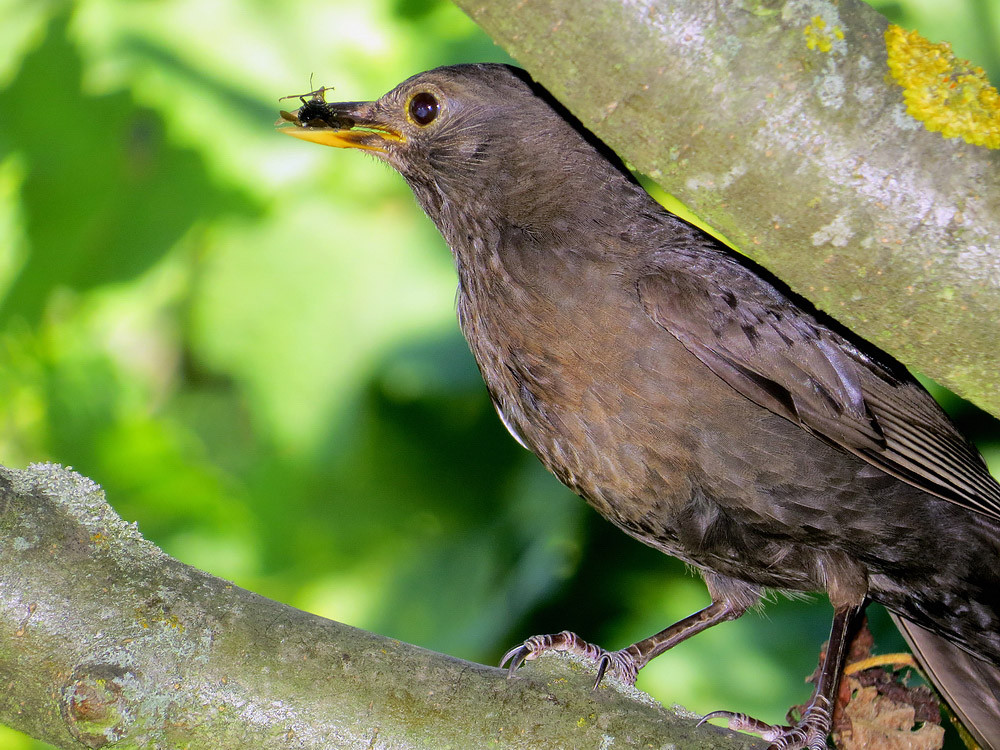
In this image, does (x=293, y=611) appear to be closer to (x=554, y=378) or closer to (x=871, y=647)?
(x=554, y=378)

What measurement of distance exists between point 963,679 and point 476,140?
2.56m

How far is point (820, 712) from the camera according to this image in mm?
3234

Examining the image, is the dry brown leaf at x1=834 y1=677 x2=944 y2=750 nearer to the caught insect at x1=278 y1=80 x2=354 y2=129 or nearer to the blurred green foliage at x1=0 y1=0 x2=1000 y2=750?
the blurred green foliage at x1=0 y1=0 x2=1000 y2=750

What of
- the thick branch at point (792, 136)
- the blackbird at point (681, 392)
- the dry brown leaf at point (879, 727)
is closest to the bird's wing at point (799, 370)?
the blackbird at point (681, 392)

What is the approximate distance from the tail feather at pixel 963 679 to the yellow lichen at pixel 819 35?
2.52 meters

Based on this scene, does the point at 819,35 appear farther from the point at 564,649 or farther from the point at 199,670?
the point at 564,649

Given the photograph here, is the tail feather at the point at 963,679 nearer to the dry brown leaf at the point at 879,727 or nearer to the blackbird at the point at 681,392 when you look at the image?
the blackbird at the point at 681,392

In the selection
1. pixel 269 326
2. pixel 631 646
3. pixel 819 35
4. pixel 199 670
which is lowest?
pixel 199 670

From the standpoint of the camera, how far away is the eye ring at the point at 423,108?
3.79m

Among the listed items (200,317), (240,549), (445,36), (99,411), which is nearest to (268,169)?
(200,317)

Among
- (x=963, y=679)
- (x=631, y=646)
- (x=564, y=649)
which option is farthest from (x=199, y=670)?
(x=963, y=679)

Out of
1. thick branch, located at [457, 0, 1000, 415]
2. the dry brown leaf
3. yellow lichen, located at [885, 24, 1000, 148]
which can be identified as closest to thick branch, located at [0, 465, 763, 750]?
the dry brown leaf

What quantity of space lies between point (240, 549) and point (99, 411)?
868 millimetres

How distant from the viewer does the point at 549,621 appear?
14.5 feet
